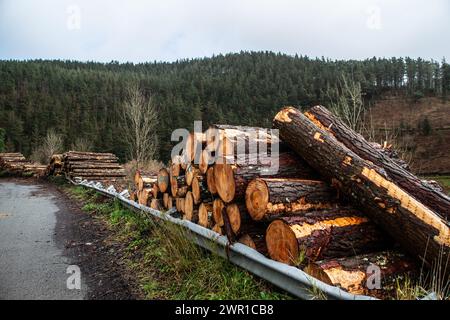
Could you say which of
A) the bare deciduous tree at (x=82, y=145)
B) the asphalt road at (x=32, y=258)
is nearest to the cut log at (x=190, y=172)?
the asphalt road at (x=32, y=258)


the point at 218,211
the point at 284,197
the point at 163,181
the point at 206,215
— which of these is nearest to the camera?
the point at 284,197

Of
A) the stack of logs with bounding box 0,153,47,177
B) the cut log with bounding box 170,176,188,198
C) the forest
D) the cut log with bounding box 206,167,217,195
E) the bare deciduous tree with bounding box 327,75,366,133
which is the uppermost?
the forest

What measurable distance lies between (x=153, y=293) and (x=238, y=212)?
4.17ft

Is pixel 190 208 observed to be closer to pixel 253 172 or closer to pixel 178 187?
pixel 178 187

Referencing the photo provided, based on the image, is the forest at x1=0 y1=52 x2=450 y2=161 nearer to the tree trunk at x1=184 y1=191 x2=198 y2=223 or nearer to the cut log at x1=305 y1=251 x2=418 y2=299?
the tree trunk at x1=184 y1=191 x2=198 y2=223

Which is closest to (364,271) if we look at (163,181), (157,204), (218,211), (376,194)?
(376,194)

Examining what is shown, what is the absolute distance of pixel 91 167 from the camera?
1571cm

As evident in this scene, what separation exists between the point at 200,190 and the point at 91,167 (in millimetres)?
12238

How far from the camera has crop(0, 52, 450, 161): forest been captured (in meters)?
62.3

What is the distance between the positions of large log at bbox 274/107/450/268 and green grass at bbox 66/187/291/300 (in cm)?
126

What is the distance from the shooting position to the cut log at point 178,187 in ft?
18.0

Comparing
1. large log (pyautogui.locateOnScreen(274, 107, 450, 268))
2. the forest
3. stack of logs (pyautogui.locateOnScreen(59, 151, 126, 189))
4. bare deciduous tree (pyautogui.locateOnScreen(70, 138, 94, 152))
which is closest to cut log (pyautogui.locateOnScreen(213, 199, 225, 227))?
large log (pyautogui.locateOnScreen(274, 107, 450, 268))

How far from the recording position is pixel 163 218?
507 cm
